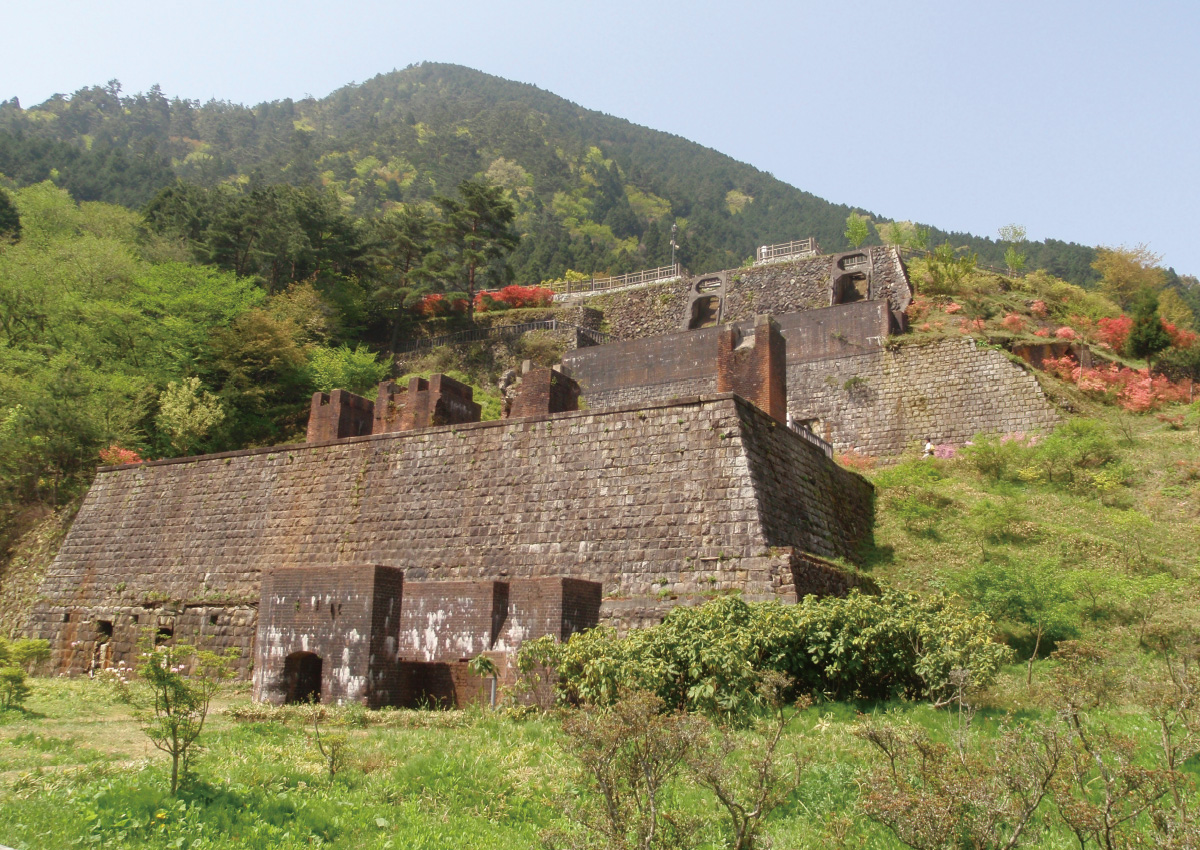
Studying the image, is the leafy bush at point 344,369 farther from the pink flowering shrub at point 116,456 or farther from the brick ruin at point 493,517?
the brick ruin at point 493,517

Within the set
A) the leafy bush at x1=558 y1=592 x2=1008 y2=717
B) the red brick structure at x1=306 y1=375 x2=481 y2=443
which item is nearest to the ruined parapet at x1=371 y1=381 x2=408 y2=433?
the red brick structure at x1=306 y1=375 x2=481 y2=443

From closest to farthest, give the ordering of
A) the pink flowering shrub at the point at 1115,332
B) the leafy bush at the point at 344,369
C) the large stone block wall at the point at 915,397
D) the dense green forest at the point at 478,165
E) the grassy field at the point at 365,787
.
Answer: the grassy field at the point at 365,787, the large stone block wall at the point at 915,397, the pink flowering shrub at the point at 1115,332, the leafy bush at the point at 344,369, the dense green forest at the point at 478,165

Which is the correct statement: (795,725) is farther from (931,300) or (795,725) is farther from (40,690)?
(931,300)

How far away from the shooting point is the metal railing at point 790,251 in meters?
34.7

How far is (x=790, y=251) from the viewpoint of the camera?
1410 inches

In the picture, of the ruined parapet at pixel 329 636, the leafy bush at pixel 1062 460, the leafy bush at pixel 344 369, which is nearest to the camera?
the ruined parapet at pixel 329 636

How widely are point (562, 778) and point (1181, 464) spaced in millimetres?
16859

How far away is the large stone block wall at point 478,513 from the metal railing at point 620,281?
72.3ft

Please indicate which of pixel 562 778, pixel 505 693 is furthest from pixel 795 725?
pixel 505 693

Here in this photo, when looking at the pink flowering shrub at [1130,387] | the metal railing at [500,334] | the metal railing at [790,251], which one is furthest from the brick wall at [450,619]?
the metal railing at [790,251]

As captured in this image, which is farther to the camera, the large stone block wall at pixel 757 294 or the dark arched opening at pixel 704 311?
the dark arched opening at pixel 704 311

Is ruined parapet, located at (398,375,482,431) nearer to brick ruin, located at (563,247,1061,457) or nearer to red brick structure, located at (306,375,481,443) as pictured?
red brick structure, located at (306,375,481,443)

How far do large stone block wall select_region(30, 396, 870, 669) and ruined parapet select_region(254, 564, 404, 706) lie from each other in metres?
2.90

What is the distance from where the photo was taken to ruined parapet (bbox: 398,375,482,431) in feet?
60.6
